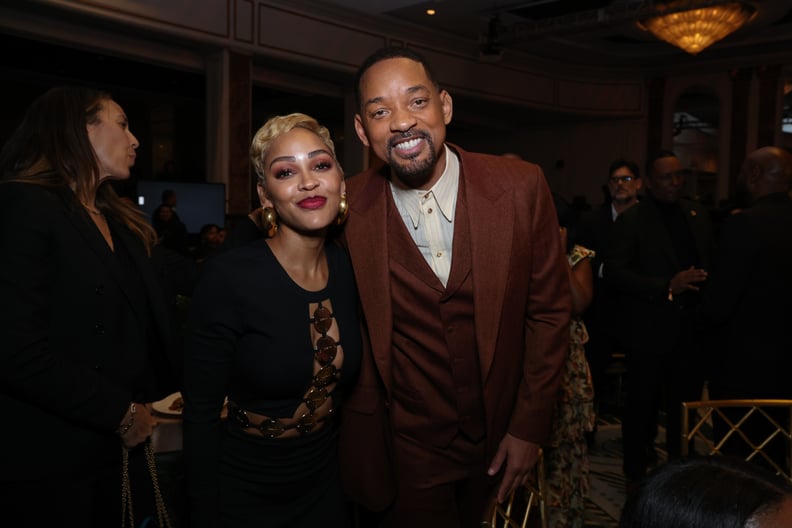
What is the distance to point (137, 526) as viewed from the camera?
1.80m

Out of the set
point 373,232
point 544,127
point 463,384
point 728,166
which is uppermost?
point 544,127

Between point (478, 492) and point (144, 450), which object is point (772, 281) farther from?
point (144, 450)

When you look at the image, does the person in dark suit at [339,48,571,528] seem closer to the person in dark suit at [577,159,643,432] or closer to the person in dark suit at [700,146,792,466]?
the person in dark suit at [700,146,792,466]

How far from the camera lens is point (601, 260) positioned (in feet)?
13.4

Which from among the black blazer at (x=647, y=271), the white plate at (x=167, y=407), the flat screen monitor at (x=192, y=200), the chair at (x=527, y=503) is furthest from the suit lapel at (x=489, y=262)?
the flat screen monitor at (x=192, y=200)

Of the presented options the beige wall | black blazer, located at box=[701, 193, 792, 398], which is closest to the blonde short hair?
black blazer, located at box=[701, 193, 792, 398]

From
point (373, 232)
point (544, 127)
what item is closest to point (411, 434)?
point (373, 232)

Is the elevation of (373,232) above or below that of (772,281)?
above

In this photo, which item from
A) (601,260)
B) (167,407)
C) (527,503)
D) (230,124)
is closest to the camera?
(527,503)

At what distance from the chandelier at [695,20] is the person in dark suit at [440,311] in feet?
20.9

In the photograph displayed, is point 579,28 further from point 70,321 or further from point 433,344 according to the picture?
point 70,321

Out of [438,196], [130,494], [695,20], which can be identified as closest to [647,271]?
[438,196]

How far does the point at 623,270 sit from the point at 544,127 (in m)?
10.1

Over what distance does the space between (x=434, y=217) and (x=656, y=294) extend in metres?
1.95
